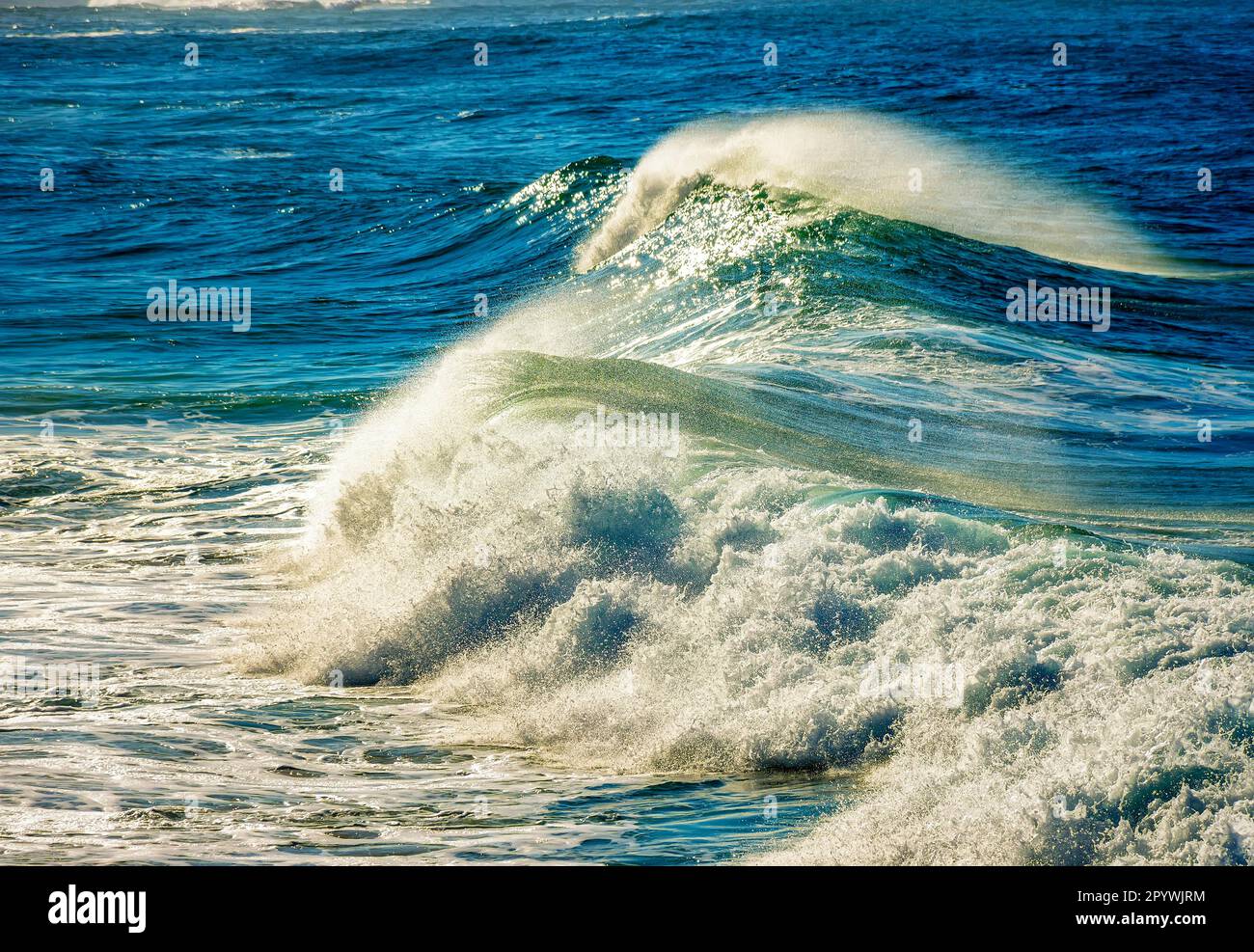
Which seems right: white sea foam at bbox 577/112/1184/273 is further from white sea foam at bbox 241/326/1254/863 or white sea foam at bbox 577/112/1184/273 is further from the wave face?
white sea foam at bbox 241/326/1254/863

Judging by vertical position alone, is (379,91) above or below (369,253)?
above

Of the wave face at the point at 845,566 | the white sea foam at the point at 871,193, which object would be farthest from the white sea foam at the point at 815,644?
the white sea foam at the point at 871,193

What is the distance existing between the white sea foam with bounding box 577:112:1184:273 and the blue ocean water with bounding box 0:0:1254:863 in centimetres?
12

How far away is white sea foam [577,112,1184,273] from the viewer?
20.1 meters

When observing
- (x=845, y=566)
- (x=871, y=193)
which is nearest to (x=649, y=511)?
(x=845, y=566)

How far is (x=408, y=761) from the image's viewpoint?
6445mm

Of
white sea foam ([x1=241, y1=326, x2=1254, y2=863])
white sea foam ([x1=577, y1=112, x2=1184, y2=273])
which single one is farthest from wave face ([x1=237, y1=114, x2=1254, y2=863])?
white sea foam ([x1=577, y1=112, x2=1184, y2=273])

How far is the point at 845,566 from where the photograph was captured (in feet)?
23.5

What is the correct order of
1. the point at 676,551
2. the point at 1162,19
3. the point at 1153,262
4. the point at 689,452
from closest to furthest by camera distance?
the point at 676,551
the point at 689,452
the point at 1153,262
the point at 1162,19

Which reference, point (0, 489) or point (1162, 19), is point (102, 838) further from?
point (1162, 19)
